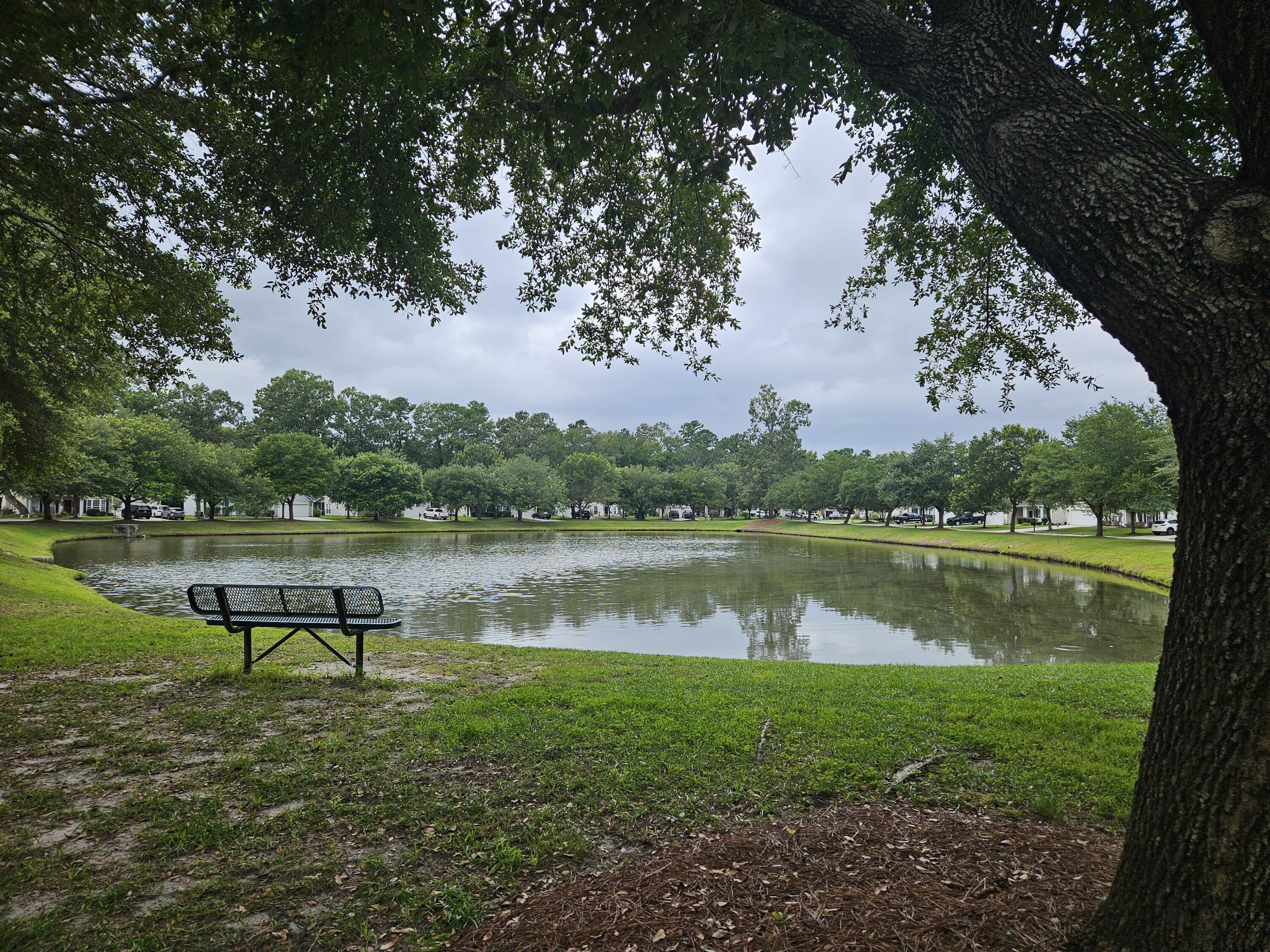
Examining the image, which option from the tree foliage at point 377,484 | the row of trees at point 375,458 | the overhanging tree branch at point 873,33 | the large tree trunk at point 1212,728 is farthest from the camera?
the tree foliage at point 377,484

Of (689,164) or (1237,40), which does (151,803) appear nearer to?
(1237,40)

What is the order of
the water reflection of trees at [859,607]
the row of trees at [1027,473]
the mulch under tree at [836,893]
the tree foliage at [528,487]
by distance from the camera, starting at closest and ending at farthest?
the mulch under tree at [836,893] < the water reflection of trees at [859,607] < the row of trees at [1027,473] < the tree foliage at [528,487]

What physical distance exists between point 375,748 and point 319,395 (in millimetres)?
85735

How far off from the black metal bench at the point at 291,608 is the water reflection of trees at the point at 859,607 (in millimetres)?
5455

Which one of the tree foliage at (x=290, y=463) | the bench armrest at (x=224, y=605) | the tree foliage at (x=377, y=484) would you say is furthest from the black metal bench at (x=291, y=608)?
the tree foliage at (x=377, y=484)

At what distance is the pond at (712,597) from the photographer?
12.3 metres

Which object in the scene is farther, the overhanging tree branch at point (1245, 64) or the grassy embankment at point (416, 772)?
the grassy embankment at point (416, 772)

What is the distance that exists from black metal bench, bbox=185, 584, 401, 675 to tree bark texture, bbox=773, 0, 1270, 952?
21.0ft

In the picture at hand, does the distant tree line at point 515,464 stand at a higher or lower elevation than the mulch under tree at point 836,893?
higher

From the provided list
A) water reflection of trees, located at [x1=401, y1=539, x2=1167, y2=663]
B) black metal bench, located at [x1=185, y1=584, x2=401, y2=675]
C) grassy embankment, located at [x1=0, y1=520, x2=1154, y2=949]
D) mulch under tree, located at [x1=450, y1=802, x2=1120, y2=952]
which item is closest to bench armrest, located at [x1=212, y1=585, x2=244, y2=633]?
black metal bench, located at [x1=185, y1=584, x2=401, y2=675]

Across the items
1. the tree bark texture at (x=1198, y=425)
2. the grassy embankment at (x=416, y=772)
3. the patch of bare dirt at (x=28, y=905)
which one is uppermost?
the tree bark texture at (x=1198, y=425)

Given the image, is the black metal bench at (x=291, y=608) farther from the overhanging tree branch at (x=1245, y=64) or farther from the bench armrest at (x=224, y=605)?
the overhanging tree branch at (x=1245, y=64)

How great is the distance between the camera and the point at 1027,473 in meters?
41.4

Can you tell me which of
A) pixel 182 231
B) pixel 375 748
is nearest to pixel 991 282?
pixel 375 748
